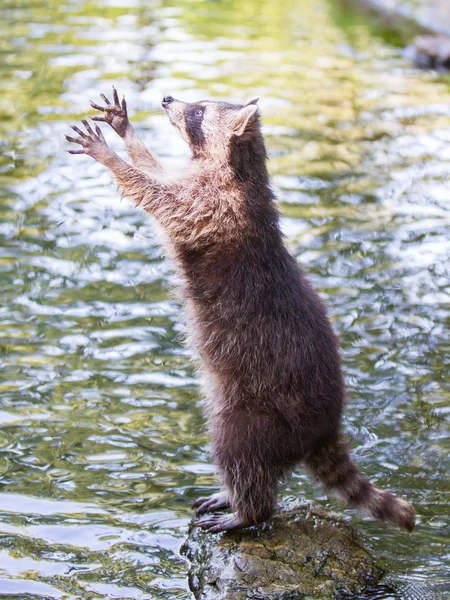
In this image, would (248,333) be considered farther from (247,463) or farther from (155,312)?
(155,312)

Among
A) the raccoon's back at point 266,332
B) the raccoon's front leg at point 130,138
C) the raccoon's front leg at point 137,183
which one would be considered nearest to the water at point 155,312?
the raccoon's back at point 266,332

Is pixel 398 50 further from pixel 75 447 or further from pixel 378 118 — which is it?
pixel 75 447

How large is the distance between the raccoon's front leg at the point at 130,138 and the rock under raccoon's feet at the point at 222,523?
76.3 inches

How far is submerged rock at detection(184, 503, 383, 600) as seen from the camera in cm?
417

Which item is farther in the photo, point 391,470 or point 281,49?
point 281,49

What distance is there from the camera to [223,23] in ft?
52.7

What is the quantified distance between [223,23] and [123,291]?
1031 cm

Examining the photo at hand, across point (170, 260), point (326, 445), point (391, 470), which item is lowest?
point (391, 470)

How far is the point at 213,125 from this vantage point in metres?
5.12

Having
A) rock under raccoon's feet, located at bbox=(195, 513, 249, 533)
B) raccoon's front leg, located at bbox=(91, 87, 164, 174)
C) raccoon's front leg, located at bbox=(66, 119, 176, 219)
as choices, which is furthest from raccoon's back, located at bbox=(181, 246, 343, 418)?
raccoon's front leg, located at bbox=(91, 87, 164, 174)

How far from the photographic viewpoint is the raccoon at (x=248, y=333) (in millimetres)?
4492

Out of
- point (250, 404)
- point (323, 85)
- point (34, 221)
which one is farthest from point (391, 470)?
point (323, 85)

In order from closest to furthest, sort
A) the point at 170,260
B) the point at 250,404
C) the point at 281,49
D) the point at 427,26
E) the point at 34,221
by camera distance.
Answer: the point at 250,404, the point at 170,260, the point at 34,221, the point at 281,49, the point at 427,26

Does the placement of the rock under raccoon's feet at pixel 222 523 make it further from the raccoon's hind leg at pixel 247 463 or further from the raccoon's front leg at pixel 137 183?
the raccoon's front leg at pixel 137 183
